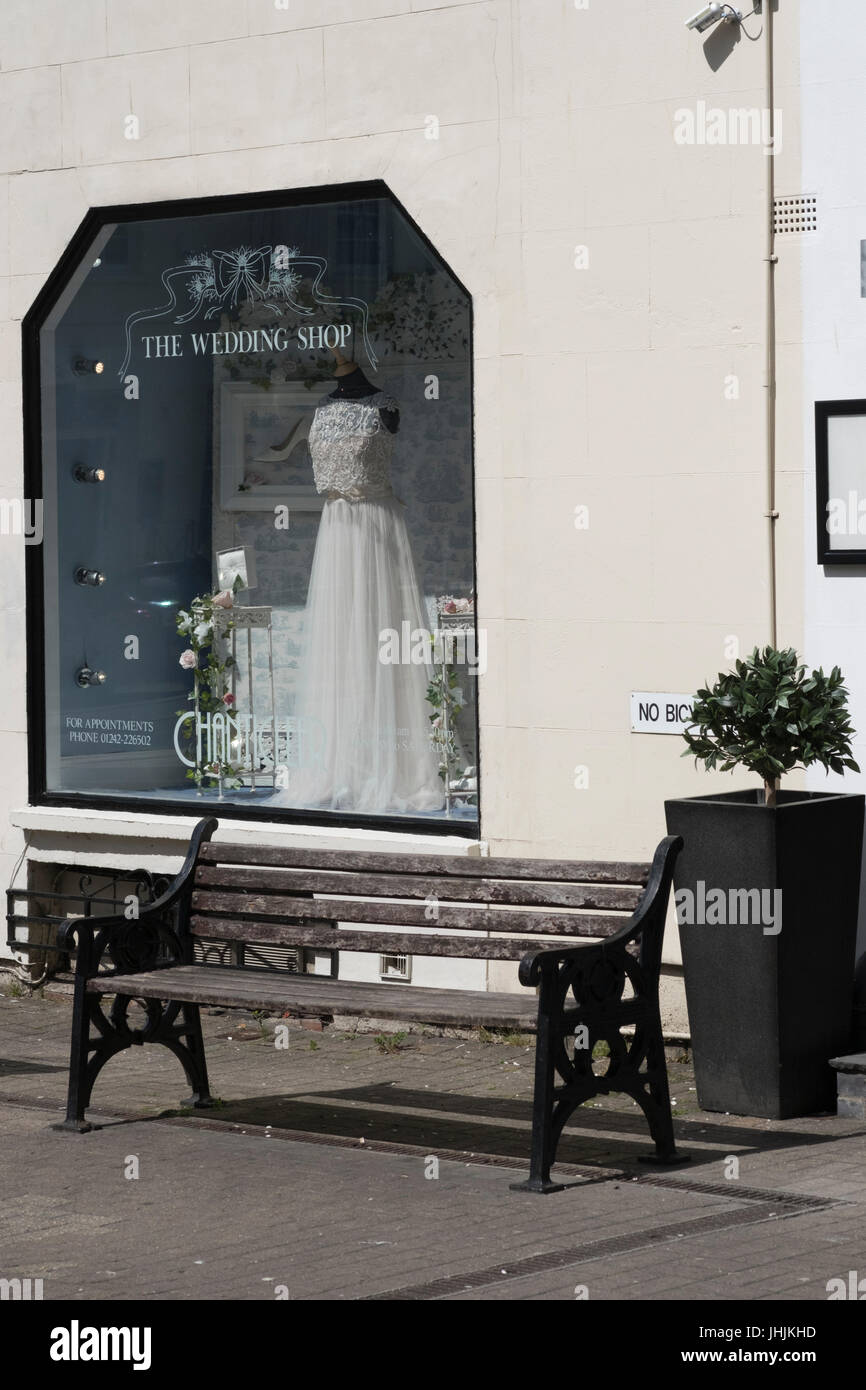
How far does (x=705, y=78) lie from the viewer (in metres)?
7.93

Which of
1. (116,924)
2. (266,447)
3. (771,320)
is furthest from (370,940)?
(266,447)

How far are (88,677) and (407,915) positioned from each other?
3.92 meters

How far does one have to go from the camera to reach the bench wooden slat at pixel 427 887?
6.53 metres

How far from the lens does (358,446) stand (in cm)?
946

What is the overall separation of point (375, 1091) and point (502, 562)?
2.24 m

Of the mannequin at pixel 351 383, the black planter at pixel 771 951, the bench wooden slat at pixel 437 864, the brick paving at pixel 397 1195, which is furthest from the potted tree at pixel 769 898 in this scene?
the mannequin at pixel 351 383

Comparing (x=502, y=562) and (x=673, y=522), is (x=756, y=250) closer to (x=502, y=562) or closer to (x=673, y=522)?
(x=673, y=522)

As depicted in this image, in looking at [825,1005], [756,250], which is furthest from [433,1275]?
[756,250]

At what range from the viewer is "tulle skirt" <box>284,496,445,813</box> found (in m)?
9.32

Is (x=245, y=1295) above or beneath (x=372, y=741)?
beneath

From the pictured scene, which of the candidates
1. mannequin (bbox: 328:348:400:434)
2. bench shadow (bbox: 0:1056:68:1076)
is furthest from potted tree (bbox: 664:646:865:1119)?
mannequin (bbox: 328:348:400:434)

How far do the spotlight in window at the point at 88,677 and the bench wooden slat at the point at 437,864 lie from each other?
3.12 meters

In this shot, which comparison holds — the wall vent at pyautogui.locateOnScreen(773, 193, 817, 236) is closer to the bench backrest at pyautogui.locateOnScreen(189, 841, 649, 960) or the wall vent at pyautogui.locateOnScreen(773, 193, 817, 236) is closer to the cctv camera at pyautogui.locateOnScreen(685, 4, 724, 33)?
the cctv camera at pyautogui.locateOnScreen(685, 4, 724, 33)

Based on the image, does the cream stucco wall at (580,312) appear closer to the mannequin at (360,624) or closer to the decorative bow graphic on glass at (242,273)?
the decorative bow graphic on glass at (242,273)
